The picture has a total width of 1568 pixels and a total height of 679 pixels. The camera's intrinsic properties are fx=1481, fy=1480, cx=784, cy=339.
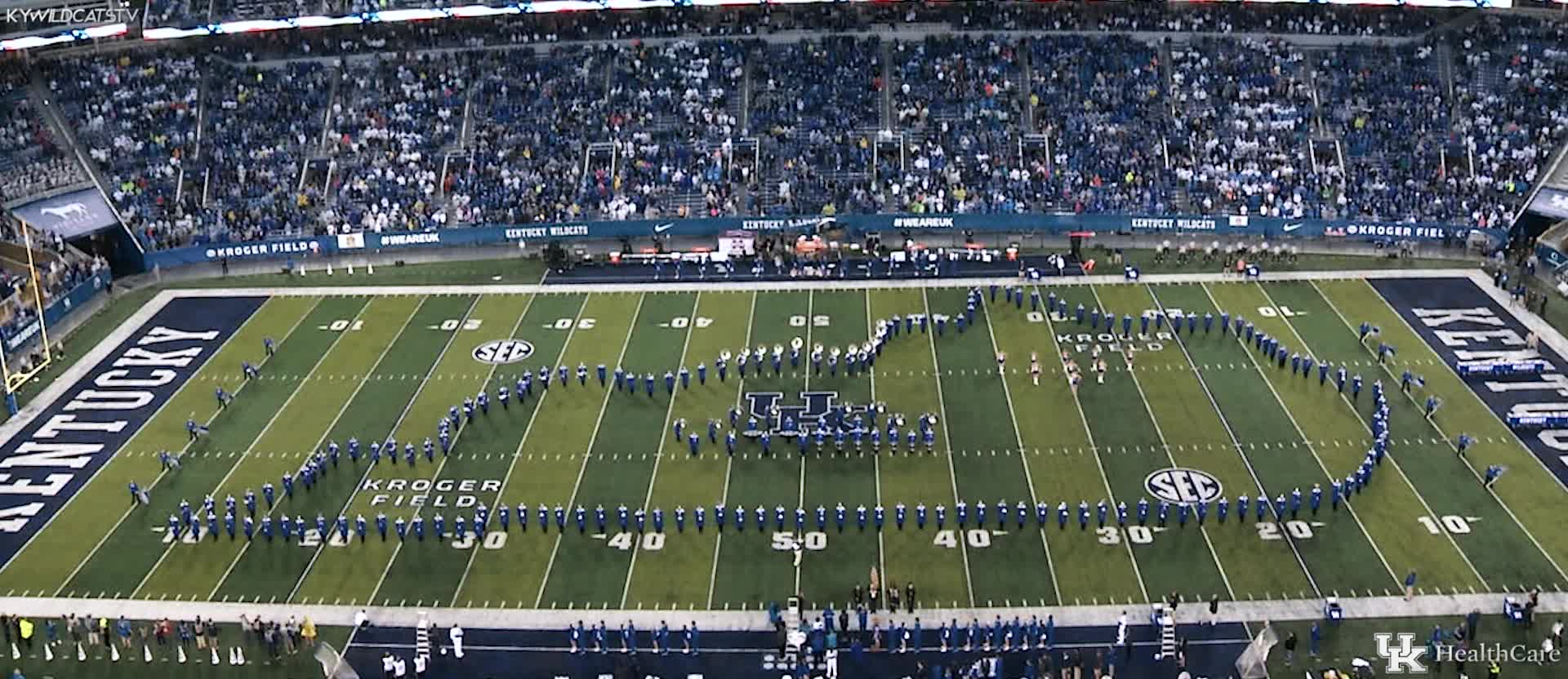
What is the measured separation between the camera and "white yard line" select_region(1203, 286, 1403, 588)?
27.3m

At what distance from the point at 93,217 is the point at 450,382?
58.2ft

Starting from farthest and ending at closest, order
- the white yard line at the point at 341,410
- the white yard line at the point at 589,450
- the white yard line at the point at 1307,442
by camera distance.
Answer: the white yard line at the point at 341,410 < the white yard line at the point at 589,450 < the white yard line at the point at 1307,442

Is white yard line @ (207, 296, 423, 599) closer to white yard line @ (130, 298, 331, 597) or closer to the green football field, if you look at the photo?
the green football field

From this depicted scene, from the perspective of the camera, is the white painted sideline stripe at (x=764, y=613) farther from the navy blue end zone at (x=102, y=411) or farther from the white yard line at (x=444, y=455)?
the navy blue end zone at (x=102, y=411)

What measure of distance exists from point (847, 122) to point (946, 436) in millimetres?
22745

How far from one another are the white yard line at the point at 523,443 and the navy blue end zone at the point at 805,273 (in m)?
2.45

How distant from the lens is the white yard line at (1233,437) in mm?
27000

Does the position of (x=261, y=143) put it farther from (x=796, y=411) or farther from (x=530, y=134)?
(x=796, y=411)

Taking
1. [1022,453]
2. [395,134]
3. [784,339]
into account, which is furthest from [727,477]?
[395,134]

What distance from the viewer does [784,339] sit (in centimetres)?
3912

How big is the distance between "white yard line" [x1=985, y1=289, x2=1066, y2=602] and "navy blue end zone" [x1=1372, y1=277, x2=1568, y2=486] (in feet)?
35.3

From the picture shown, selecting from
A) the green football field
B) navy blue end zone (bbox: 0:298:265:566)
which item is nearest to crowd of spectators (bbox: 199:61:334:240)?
navy blue end zone (bbox: 0:298:265:566)

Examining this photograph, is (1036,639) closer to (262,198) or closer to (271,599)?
(271,599)

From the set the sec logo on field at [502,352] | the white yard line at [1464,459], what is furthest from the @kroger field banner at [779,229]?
the sec logo on field at [502,352]
